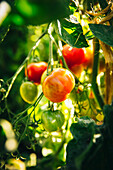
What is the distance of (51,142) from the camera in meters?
1.04

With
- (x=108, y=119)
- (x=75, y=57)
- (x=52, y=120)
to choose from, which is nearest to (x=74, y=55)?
(x=75, y=57)

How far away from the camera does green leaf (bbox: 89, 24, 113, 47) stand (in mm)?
603

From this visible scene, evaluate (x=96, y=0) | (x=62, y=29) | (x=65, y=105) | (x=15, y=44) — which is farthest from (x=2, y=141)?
(x=15, y=44)

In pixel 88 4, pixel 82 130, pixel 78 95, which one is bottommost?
pixel 82 130

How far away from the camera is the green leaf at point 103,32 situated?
603mm

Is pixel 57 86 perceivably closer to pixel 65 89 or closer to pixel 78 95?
pixel 65 89

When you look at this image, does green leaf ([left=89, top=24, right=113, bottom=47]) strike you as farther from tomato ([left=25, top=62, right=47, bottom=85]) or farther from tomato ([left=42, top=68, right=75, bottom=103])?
→ tomato ([left=25, top=62, right=47, bottom=85])

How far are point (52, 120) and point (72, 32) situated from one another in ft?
1.00

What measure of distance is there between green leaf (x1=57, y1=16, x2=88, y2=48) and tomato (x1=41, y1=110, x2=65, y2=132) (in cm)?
25

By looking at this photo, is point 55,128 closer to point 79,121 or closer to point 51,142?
point 79,121

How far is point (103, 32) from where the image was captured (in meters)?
0.62

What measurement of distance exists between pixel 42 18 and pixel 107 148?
0.31m

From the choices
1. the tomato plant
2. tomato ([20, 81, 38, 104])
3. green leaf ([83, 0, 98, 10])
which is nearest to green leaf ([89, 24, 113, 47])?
the tomato plant

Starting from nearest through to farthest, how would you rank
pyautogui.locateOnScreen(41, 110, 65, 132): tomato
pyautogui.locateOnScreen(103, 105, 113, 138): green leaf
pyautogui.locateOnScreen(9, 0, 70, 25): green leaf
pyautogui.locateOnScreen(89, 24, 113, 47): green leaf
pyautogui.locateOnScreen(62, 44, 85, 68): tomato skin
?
pyautogui.locateOnScreen(9, 0, 70, 25): green leaf, pyautogui.locateOnScreen(103, 105, 113, 138): green leaf, pyautogui.locateOnScreen(89, 24, 113, 47): green leaf, pyautogui.locateOnScreen(41, 110, 65, 132): tomato, pyautogui.locateOnScreen(62, 44, 85, 68): tomato skin
